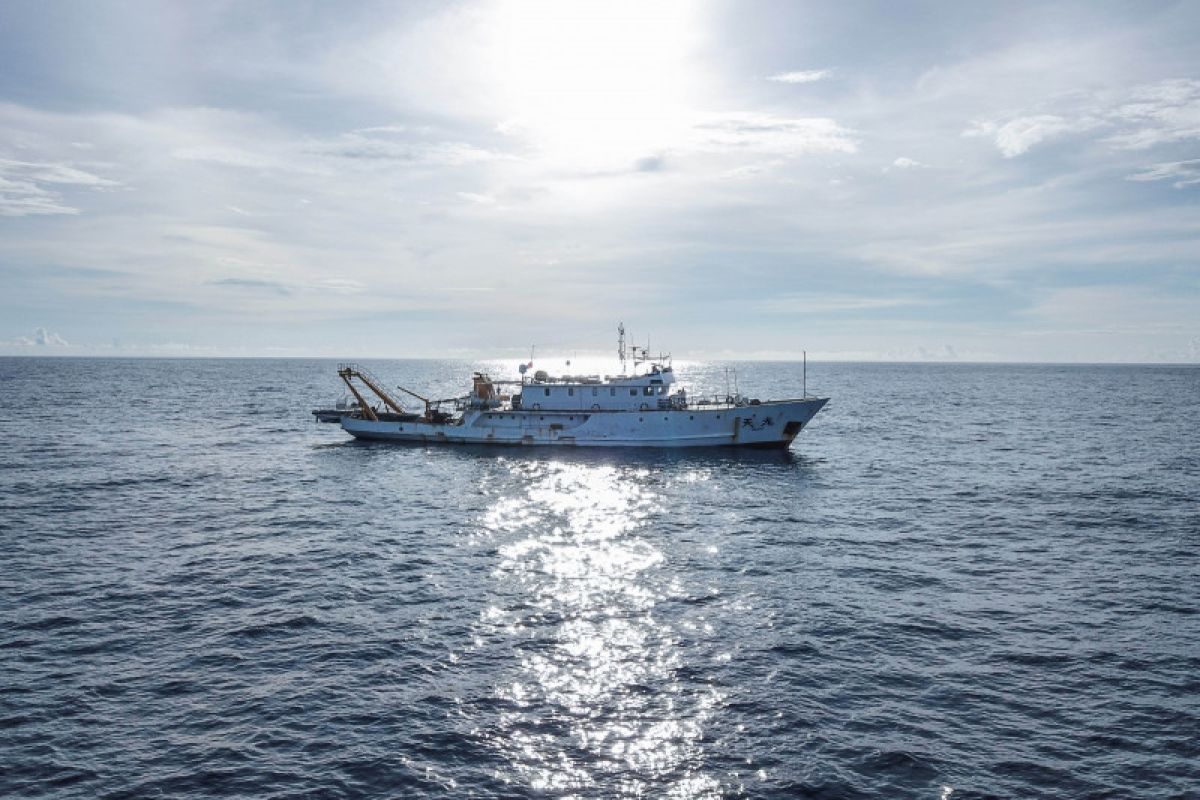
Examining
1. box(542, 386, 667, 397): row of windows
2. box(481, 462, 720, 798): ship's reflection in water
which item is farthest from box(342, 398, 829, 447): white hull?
box(481, 462, 720, 798): ship's reflection in water

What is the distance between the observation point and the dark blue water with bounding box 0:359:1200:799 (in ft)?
50.4

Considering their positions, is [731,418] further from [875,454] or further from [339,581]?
[339,581]

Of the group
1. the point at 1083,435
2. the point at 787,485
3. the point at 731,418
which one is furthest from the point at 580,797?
the point at 1083,435

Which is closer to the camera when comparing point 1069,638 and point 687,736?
point 687,736

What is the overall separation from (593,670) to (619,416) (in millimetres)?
42588

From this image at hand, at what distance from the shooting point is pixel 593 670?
775 inches

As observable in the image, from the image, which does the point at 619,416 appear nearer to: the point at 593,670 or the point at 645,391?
the point at 645,391

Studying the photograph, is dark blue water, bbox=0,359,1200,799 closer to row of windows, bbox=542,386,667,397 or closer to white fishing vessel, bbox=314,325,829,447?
white fishing vessel, bbox=314,325,829,447

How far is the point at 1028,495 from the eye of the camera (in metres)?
44.1

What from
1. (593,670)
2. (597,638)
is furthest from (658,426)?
(593,670)

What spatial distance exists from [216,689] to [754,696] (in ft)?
46.7

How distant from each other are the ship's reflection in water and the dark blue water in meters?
0.10

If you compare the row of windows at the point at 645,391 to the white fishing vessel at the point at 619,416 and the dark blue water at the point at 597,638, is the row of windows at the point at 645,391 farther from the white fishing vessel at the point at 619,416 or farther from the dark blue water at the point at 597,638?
the dark blue water at the point at 597,638

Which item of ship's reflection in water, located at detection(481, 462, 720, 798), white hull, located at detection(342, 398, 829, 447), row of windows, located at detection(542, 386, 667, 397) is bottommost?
ship's reflection in water, located at detection(481, 462, 720, 798)
